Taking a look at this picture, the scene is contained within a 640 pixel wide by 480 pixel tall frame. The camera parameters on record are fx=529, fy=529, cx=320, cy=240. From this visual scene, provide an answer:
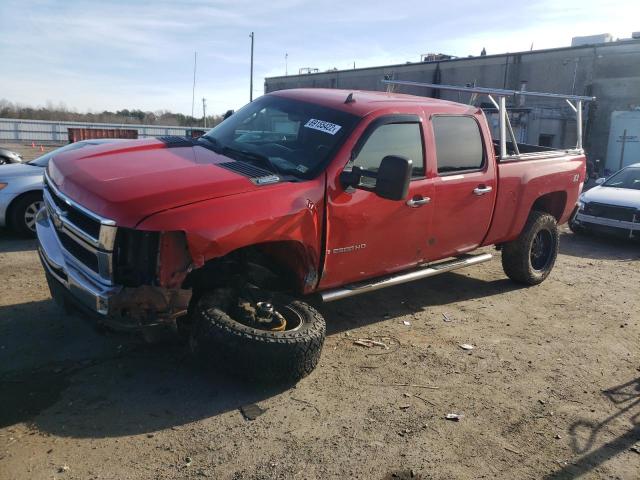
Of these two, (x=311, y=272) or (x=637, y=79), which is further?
(x=637, y=79)

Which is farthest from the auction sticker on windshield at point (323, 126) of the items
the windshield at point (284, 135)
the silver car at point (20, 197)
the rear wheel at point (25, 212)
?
the rear wheel at point (25, 212)

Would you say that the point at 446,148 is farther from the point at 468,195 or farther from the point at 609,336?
the point at 609,336

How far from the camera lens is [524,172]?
576cm

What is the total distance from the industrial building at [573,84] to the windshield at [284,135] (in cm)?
1368

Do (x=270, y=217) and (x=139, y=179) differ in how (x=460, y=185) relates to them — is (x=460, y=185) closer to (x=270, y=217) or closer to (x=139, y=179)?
(x=270, y=217)

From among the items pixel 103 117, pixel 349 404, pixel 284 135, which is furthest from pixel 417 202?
pixel 103 117

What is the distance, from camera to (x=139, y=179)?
3.49 metres

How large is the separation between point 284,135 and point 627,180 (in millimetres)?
8671

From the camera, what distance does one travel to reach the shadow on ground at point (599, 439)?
311 cm

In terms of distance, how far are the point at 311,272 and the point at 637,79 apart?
26.2 meters

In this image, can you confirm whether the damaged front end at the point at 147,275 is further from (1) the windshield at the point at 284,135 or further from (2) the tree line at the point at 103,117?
(2) the tree line at the point at 103,117

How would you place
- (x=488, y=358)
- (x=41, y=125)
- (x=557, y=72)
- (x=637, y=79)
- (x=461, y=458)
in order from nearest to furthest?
1. (x=461, y=458)
2. (x=488, y=358)
3. (x=637, y=79)
4. (x=557, y=72)
5. (x=41, y=125)

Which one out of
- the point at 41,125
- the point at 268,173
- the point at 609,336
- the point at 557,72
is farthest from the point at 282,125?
the point at 41,125

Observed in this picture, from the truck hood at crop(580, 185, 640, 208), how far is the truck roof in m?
5.51
